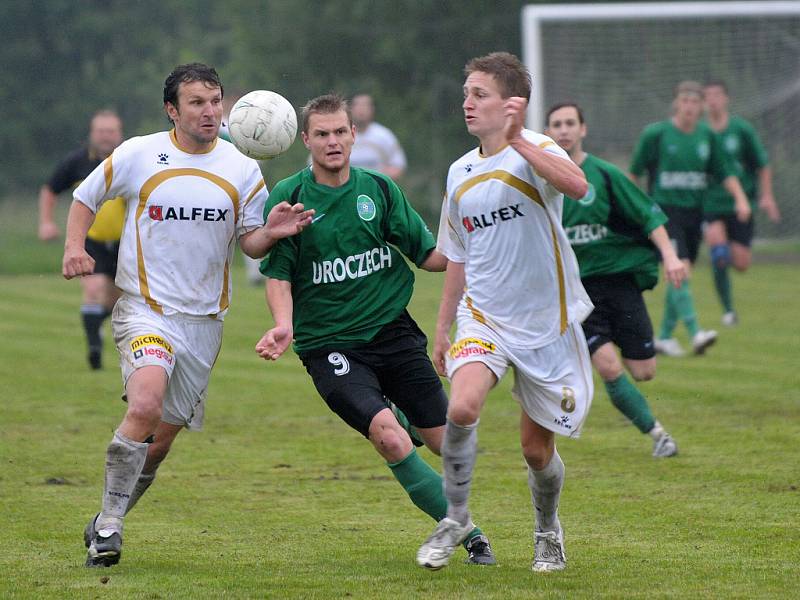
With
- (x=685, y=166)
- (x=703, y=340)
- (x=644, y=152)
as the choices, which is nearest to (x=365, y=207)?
(x=644, y=152)

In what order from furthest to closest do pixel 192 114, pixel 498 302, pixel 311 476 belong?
pixel 311 476 → pixel 192 114 → pixel 498 302

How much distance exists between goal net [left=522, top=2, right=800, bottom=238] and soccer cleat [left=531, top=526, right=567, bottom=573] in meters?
15.0

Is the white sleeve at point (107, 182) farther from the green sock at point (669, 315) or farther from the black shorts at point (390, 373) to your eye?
the green sock at point (669, 315)

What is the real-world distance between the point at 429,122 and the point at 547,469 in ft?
81.6

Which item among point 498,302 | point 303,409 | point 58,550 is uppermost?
point 498,302

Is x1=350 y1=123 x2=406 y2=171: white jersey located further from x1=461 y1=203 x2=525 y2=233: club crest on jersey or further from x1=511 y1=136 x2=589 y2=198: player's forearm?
x1=511 y1=136 x2=589 y2=198: player's forearm

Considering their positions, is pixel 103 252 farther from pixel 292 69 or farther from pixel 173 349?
pixel 292 69

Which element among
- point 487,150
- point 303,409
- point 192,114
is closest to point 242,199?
point 192,114

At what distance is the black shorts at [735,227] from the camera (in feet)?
47.9

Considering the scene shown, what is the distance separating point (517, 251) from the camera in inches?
224

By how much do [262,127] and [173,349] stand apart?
1.09m

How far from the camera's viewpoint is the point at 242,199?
627cm

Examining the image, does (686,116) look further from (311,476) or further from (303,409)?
(311,476)

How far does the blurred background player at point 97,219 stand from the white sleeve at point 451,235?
588 cm
